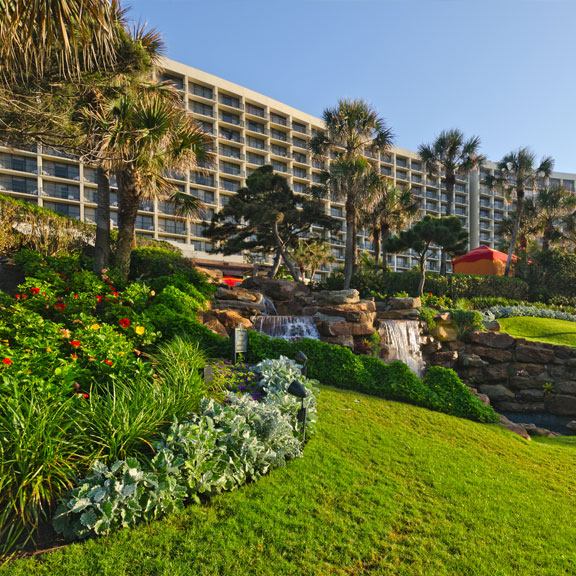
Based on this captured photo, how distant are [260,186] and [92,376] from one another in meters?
18.8

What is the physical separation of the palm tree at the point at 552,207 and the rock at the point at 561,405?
2269 centimetres

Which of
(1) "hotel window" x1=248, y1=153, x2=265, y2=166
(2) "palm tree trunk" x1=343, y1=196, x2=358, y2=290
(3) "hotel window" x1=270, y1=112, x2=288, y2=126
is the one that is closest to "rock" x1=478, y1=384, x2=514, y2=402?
(2) "palm tree trunk" x1=343, y1=196, x2=358, y2=290

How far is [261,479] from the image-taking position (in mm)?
4363

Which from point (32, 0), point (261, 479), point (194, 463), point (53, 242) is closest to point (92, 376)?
point (194, 463)

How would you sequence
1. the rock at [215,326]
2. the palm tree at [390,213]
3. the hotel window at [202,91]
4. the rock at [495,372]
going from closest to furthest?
1. the rock at [215,326]
2. the rock at [495,372]
3. the palm tree at [390,213]
4. the hotel window at [202,91]

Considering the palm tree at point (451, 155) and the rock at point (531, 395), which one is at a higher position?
the palm tree at point (451, 155)

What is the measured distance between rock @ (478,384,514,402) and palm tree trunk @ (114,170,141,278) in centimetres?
1306

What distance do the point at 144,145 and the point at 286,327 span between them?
23.8 ft

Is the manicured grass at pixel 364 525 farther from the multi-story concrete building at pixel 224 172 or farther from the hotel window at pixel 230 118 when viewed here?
the hotel window at pixel 230 118

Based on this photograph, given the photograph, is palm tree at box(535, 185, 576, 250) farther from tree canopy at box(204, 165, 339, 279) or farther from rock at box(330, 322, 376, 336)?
rock at box(330, 322, 376, 336)

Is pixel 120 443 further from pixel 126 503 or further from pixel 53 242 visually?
pixel 53 242

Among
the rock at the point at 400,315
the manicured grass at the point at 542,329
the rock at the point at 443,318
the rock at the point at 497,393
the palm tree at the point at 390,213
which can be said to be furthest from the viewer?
the palm tree at the point at 390,213

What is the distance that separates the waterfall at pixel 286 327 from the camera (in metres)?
13.0

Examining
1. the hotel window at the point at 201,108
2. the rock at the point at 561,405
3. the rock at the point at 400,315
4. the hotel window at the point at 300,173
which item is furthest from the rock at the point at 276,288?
the hotel window at the point at 300,173
